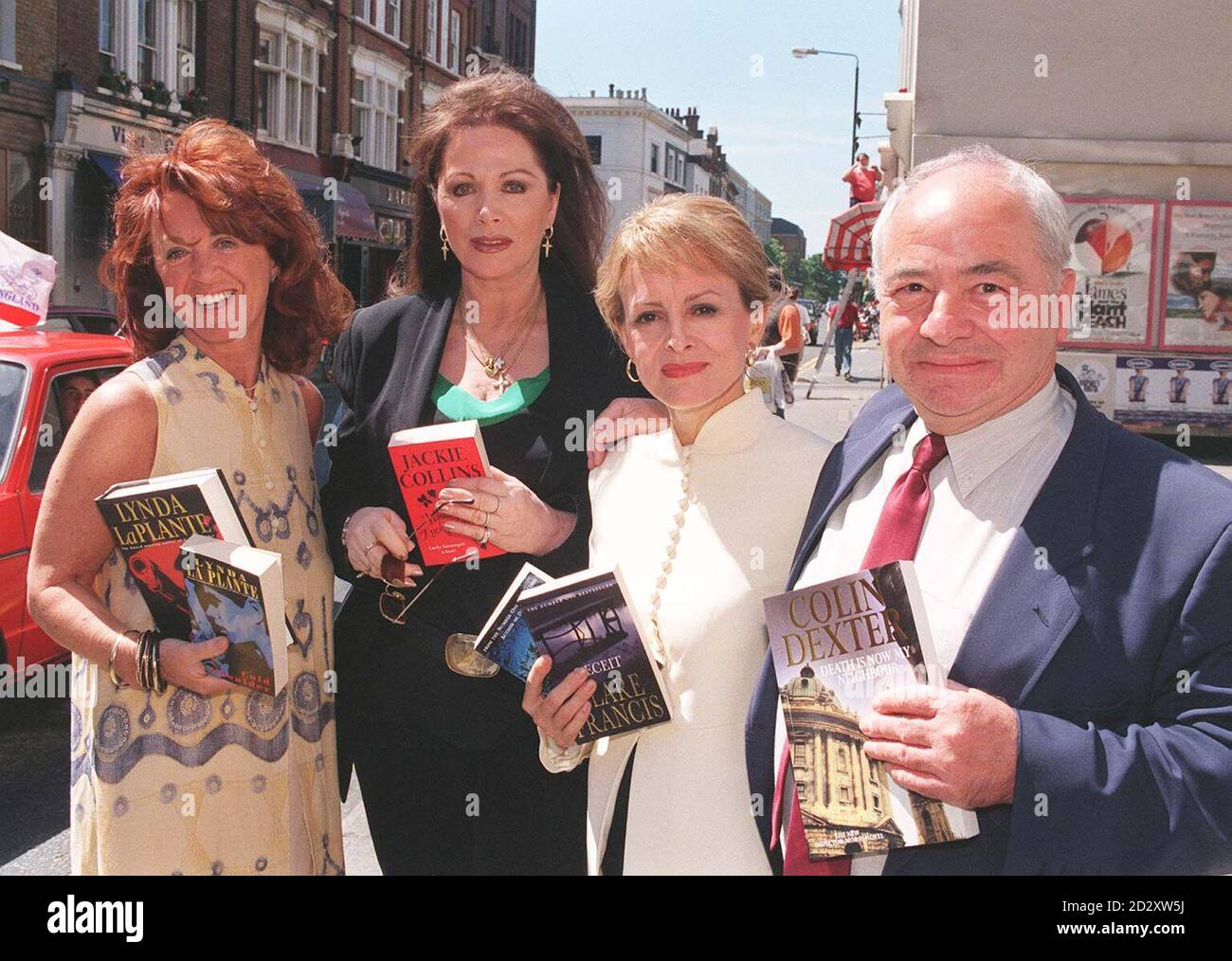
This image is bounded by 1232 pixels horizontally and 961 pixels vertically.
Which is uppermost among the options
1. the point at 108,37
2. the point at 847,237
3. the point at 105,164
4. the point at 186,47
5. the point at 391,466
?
the point at 186,47

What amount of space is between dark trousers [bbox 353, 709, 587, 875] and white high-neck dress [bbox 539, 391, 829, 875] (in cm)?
30

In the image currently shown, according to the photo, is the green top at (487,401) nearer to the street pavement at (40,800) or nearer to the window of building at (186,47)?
the street pavement at (40,800)

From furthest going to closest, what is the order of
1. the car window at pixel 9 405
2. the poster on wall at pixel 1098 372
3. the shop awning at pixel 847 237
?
the shop awning at pixel 847 237 → the poster on wall at pixel 1098 372 → the car window at pixel 9 405

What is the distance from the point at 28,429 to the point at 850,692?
4.63 m

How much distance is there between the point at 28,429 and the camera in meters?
5.16

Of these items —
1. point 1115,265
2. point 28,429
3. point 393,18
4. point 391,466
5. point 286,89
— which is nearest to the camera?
point 391,466

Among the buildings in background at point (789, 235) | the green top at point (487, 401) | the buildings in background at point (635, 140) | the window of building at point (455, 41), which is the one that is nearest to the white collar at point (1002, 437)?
the green top at point (487, 401)

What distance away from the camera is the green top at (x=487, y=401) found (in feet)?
8.54

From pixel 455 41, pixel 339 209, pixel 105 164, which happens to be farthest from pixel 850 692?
pixel 455 41

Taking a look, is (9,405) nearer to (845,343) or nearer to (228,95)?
(228,95)

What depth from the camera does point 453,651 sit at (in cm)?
255

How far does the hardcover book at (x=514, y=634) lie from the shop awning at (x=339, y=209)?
22544mm
